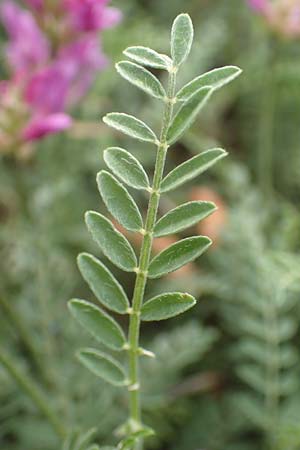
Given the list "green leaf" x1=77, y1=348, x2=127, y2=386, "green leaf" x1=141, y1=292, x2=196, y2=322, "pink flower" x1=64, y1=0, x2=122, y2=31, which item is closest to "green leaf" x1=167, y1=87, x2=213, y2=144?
"green leaf" x1=141, y1=292, x2=196, y2=322

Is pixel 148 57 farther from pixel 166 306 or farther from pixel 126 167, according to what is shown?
pixel 166 306

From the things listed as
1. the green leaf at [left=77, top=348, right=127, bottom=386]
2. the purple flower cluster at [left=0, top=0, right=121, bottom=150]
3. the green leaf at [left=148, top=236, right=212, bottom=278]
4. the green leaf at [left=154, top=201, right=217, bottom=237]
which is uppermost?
the purple flower cluster at [left=0, top=0, right=121, bottom=150]

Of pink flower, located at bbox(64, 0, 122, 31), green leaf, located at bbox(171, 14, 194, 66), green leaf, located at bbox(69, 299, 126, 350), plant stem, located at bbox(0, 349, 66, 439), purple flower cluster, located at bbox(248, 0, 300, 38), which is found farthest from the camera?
purple flower cluster, located at bbox(248, 0, 300, 38)

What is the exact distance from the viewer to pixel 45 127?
1.03 m

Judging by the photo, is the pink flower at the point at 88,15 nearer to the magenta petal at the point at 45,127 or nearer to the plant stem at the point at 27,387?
the magenta petal at the point at 45,127

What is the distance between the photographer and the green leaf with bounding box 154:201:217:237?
57 centimetres

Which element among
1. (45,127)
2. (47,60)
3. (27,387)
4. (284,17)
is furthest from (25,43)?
(27,387)

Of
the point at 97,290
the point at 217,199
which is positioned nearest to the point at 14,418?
the point at 97,290

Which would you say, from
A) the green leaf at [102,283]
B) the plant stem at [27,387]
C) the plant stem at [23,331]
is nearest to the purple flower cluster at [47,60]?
the plant stem at [23,331]

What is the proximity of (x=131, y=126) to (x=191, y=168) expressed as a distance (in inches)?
2.1

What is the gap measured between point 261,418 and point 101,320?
0.47m

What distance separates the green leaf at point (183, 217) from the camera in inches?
22.5

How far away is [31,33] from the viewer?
1247mm

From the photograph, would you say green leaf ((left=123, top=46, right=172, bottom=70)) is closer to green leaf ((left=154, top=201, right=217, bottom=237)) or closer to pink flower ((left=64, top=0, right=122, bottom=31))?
green leaf ((left=154, top=201, right=217, bottom=237))
